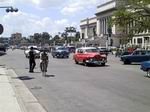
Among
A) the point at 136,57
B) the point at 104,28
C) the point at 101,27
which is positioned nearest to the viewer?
the point at 136,57

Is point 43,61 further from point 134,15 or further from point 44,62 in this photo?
point 134,15

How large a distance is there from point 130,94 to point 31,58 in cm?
1469

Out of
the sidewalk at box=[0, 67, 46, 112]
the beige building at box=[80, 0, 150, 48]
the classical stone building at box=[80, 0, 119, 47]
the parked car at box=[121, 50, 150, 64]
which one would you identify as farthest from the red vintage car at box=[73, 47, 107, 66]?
the classical stone building at box=[80, 0, 119, 47]

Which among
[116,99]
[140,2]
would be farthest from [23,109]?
[140,2]

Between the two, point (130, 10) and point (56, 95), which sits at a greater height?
point (130, 10)

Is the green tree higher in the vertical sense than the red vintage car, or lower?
higher

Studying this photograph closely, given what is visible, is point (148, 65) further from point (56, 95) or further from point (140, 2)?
point (140, 2)

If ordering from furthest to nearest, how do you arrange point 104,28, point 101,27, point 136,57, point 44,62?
point 101,27 < point 104,28 < point 136,57 < point 44,62

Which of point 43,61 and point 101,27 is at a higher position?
point 101,27

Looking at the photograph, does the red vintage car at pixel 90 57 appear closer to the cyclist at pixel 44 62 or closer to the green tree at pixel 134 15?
the cyclist at pixel 44 62

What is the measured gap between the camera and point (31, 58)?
30344 mm

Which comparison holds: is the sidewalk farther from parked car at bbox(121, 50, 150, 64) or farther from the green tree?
the green tree

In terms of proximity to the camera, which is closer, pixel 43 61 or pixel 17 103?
pixel 17 103

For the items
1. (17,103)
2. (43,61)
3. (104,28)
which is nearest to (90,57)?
(43,61)
